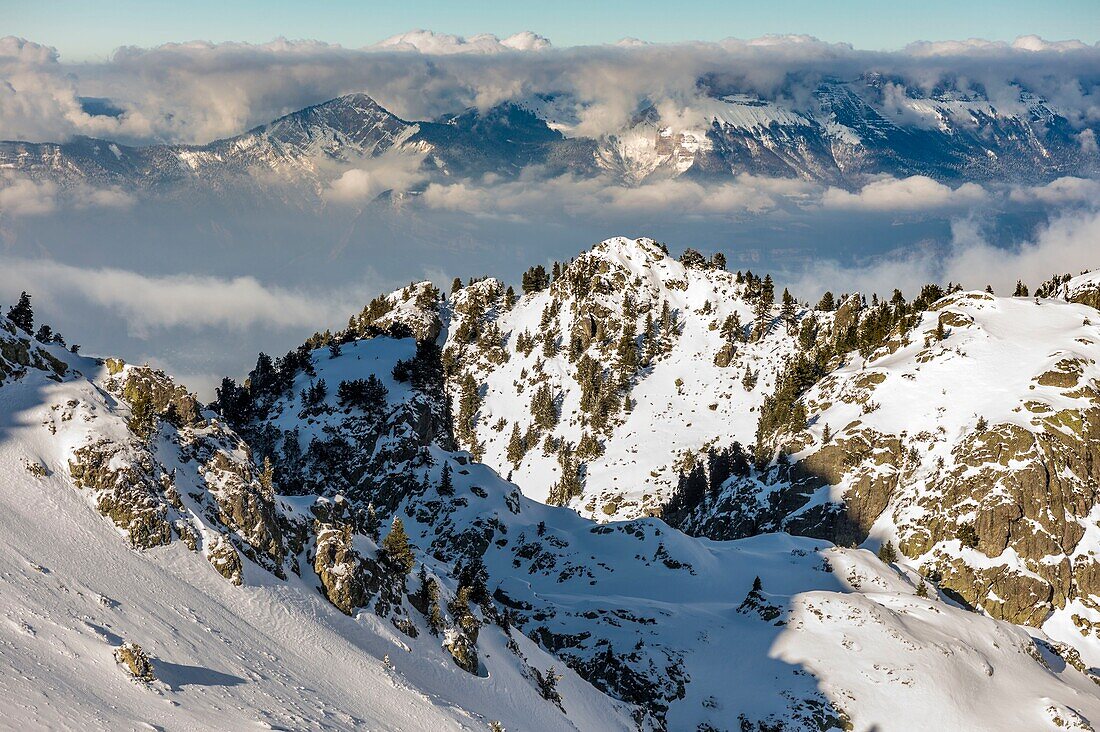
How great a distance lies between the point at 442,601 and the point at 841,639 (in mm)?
51795

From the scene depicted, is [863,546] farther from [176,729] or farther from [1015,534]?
[176,729]

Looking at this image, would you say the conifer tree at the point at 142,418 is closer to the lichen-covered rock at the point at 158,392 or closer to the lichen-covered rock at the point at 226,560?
the lichen-covered rock at the point at 158,392

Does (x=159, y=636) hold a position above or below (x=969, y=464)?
above

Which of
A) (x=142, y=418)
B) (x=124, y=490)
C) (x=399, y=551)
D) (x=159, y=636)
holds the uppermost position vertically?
(x=142, y=418)

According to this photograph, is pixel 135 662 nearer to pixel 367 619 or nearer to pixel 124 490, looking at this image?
pixel 124 490

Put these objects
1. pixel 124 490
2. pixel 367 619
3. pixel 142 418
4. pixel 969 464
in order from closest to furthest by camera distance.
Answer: pixel 124 490 < pixel 142 418 < pixel 367 619 < pixel 969 464

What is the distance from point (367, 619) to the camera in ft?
198

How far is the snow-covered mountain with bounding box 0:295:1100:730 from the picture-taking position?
4272cm

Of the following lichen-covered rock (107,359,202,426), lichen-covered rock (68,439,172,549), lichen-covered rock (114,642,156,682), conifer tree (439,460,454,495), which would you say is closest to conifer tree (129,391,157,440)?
lichen-covered rock (107,359,202,426)

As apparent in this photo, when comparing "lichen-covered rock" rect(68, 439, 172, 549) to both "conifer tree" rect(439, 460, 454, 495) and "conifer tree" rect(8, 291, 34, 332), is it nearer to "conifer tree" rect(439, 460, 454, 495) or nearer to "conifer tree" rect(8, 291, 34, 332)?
"conifer tree" rect(8, 291, 34, 332)

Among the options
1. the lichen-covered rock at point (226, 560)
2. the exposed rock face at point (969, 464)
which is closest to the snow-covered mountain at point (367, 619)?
the lichen-covered rock at point (226, 560)

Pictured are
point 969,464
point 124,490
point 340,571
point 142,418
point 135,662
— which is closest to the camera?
point 135,662

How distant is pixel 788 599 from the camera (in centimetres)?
10856

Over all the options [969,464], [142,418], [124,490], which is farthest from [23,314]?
[969,464]
